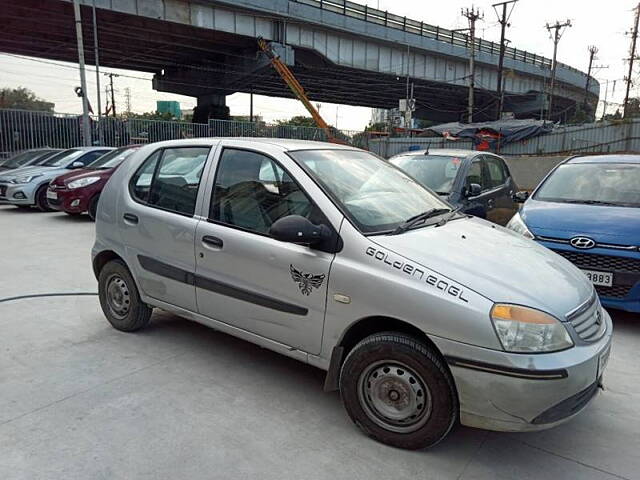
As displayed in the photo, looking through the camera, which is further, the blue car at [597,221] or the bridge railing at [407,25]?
the bridge railing at [407,25]

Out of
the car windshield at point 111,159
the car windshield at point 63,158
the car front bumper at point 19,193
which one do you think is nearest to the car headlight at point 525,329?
the car windshield at point 111,159

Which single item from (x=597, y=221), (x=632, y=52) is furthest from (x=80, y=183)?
(x=632, y=52)

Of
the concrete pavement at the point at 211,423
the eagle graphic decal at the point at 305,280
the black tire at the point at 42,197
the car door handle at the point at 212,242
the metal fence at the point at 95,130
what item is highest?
the metal fence at the point at 95,130

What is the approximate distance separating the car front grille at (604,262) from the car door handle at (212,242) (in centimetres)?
323

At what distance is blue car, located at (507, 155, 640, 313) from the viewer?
438 cm

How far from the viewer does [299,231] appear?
2.77m

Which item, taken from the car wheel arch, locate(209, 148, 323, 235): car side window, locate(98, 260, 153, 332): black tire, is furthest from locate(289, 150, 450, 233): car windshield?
locate(98, 260, 153, 332): black tire

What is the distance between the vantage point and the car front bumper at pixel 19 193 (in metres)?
11.3

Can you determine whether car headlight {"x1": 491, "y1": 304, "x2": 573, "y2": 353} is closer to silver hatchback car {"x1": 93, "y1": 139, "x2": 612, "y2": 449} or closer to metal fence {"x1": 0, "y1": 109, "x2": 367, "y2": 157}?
silver hatchback car {"x1": 93, "y1": 139, "x2": 612, "y2": 449}

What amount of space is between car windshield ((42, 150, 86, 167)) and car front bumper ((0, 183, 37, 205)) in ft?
3.46

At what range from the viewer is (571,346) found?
246cm

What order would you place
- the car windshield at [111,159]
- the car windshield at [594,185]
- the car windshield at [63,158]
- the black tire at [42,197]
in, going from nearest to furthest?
the car windshield at [594,185], the car windshield at [111,159], the black tire at [42,197], the car windshield at [63,158]

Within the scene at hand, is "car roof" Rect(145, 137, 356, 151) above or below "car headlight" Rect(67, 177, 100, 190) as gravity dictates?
above

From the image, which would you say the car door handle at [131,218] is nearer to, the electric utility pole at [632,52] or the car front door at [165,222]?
the car front door at [165,222]
